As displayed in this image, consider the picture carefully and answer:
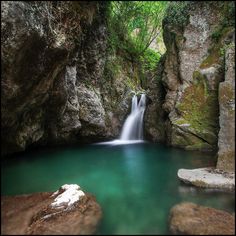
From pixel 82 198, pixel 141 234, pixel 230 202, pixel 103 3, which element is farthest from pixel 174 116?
pixel 141 234

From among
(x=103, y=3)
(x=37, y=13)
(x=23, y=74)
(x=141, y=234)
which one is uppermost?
(x=103, y=3)

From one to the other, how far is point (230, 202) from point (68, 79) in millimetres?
8668

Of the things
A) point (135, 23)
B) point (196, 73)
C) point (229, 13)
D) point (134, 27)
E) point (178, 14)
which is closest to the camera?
point (229, 13)

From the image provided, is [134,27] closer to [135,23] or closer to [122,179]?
[135,23]

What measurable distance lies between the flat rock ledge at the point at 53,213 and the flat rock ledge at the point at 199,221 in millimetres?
1563

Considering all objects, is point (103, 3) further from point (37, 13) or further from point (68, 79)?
point (37, 13)

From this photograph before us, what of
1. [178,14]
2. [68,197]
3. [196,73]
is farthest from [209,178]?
[178,14]

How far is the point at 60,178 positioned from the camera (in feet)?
28.2

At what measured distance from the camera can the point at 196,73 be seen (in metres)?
12.9

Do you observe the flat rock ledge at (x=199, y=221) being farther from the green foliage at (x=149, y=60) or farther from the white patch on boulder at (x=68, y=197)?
the green foliage at (x=149, y=60)

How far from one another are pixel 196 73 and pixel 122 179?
6872 mm

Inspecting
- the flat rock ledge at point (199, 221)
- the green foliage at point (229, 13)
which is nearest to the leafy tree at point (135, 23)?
the green foliage at point (229, 13)

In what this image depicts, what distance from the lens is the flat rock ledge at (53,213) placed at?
493 cm

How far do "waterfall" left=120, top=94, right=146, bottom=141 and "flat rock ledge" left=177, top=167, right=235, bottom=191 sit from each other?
8.07 meters
